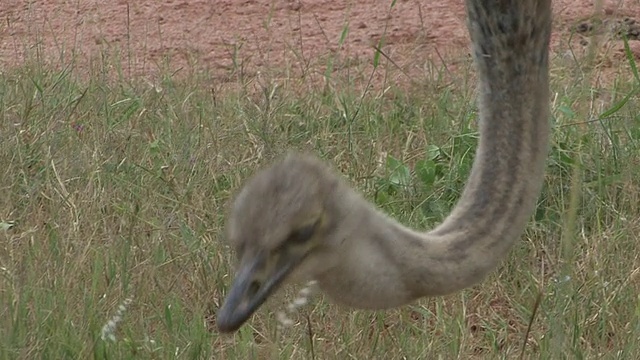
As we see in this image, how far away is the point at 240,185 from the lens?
17.0 feet

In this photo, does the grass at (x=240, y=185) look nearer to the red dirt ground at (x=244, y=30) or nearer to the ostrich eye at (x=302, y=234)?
the red dirt ground at (x=244, y=30)

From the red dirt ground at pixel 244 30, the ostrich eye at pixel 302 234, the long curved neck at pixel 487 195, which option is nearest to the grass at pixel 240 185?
the red dirt ground at pixel 244 30

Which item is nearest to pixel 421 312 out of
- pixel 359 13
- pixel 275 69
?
pixel 275 69

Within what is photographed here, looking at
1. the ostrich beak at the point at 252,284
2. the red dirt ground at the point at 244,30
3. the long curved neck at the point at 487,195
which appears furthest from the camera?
the red dirt ground at the point at 244,30

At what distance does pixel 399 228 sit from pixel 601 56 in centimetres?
359

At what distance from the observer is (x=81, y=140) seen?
219 inches

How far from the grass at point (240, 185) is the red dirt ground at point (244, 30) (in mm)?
245

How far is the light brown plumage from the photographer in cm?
260

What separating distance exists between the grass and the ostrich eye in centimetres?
137

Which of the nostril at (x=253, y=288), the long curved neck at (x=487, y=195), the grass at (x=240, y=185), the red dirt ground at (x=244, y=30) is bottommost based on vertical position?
the red dirt ground at (x=244, y=30)

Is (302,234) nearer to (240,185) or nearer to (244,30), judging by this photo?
(240,185)

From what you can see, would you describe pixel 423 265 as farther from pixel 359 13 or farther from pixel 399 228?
pixel 359 13

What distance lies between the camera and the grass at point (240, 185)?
4.43 meters

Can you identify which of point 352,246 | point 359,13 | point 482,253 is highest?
point 352,246
